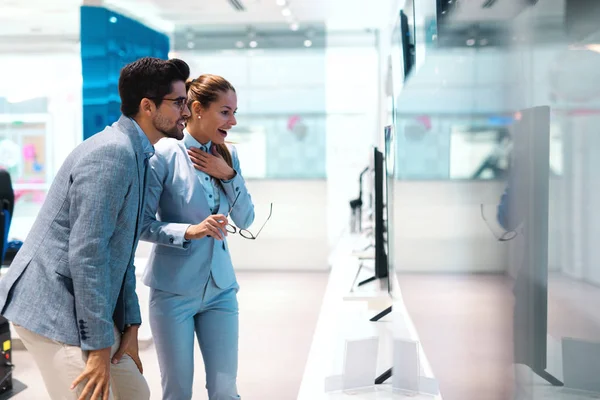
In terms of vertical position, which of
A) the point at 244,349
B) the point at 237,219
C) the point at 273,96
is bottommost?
the point at 244,349

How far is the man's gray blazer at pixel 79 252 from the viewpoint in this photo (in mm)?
1375

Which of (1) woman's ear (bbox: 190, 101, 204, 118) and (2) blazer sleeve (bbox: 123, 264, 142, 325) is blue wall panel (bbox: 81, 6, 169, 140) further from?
(2) blazer sleeve (bbox: 123, 264, 142, 325)

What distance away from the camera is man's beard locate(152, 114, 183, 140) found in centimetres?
162

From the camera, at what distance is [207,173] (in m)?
2.07

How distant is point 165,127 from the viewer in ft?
5.38

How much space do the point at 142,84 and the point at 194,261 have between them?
0.65 meters

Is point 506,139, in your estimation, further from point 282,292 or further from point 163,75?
point 282,292

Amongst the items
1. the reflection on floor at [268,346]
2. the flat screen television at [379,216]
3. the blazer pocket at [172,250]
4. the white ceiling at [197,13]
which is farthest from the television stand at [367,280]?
the white ceiling at [197,13]

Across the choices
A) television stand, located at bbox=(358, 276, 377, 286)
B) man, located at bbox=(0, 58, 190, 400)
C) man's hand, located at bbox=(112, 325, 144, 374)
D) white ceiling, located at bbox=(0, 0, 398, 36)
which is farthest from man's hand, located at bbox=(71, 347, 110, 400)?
white ceiling, located at bbox=(0, 0, 398, 36)

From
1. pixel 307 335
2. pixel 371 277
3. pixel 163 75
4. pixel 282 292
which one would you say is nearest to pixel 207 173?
pixel 163 75

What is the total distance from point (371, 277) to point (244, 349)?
1.29 metres

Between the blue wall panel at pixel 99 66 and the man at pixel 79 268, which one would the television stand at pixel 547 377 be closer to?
the man at pixel 79 268

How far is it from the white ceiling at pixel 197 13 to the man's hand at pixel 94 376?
6626 millimetres

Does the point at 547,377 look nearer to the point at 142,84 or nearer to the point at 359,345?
the point at 142,84
